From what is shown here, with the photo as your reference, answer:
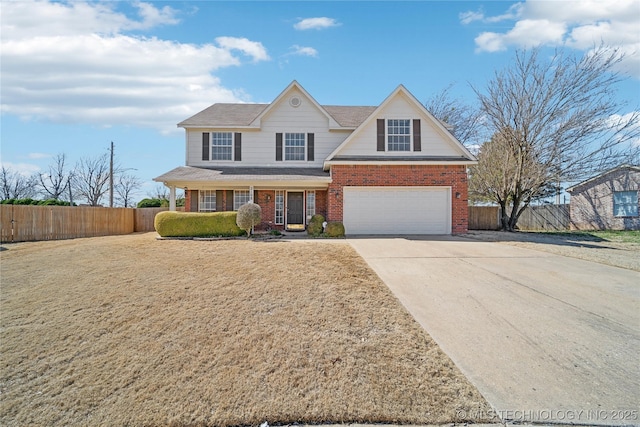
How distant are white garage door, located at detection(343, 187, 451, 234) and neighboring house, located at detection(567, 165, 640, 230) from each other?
13.3m

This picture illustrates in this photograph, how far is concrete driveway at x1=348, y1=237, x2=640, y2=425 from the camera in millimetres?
3469

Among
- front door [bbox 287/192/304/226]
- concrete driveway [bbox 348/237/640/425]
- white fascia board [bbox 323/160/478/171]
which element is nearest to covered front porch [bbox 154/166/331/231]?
front door [bbox 287/192/304/226]

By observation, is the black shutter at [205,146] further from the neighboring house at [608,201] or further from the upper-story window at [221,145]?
the neighboring house at [608,201]

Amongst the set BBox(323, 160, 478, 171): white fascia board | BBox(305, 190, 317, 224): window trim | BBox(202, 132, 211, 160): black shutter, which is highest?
BBox(202, 132, 211, 160): black shutter

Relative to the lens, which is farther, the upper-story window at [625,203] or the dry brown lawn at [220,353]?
the upper-story window at [625,203]

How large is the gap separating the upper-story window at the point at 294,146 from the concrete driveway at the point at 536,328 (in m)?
9.77

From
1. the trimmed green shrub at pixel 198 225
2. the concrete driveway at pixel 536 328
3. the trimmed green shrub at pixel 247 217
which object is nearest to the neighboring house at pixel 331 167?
the trimmed green shrub at pixel 198 225

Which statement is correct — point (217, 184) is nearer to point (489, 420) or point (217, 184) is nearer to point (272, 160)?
point (272, 160)

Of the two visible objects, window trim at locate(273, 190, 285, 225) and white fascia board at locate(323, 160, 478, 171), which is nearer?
white fascia board at locate(323, 160, 478, 171)

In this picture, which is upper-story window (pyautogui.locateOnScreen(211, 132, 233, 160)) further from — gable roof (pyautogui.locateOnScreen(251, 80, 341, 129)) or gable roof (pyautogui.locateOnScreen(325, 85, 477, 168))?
gable roof (pyautogui.locateOnScreen(325, 85, 477, 168))

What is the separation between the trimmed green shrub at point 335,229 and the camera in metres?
14.0

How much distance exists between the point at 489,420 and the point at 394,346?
140 centimetres

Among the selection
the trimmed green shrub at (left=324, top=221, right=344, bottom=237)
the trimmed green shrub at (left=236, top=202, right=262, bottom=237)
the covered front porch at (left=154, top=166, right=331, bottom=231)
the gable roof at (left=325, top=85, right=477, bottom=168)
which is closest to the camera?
the trimmed green shrub at (left=236, top=202, right=262, bottom=237)

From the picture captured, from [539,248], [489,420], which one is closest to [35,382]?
[489,420]
